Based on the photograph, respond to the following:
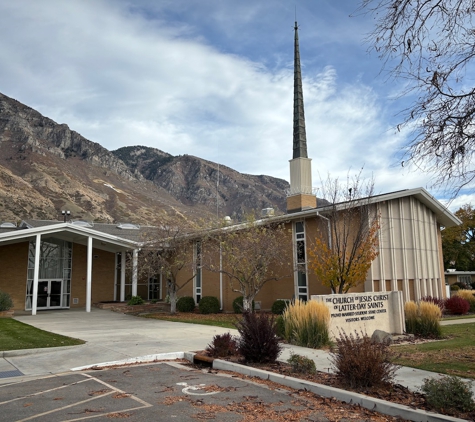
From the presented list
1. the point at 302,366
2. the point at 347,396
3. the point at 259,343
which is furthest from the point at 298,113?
the point at 347,396

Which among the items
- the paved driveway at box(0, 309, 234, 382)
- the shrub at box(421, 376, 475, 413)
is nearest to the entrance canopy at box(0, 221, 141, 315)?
the paved driveway at box(0, 309, 234, 382)

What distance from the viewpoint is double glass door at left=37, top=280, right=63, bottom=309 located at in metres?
31.3

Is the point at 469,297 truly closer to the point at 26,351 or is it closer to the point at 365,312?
the point at 365,312

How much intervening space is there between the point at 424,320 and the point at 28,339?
42.1ft

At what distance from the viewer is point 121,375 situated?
29.4 ft

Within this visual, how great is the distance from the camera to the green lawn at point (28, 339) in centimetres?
1283

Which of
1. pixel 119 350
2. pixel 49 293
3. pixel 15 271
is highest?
pixel 15 271

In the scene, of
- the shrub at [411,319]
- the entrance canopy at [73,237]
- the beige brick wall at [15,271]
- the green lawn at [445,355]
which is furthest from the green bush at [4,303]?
the green lawn at [445,355]

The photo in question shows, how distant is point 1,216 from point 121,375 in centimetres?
7086

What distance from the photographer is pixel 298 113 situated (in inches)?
1545

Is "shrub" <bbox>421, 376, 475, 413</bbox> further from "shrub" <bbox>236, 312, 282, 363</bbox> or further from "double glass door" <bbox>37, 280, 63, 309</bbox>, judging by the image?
"double glass door" <bbox>37, 280, 63, 309</bbox>

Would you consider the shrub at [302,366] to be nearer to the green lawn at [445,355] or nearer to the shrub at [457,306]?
the green lawn at [445,355]

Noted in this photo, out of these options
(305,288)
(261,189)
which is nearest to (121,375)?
(305,288)

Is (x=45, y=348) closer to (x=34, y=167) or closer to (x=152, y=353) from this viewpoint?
(x=152, y=353)
